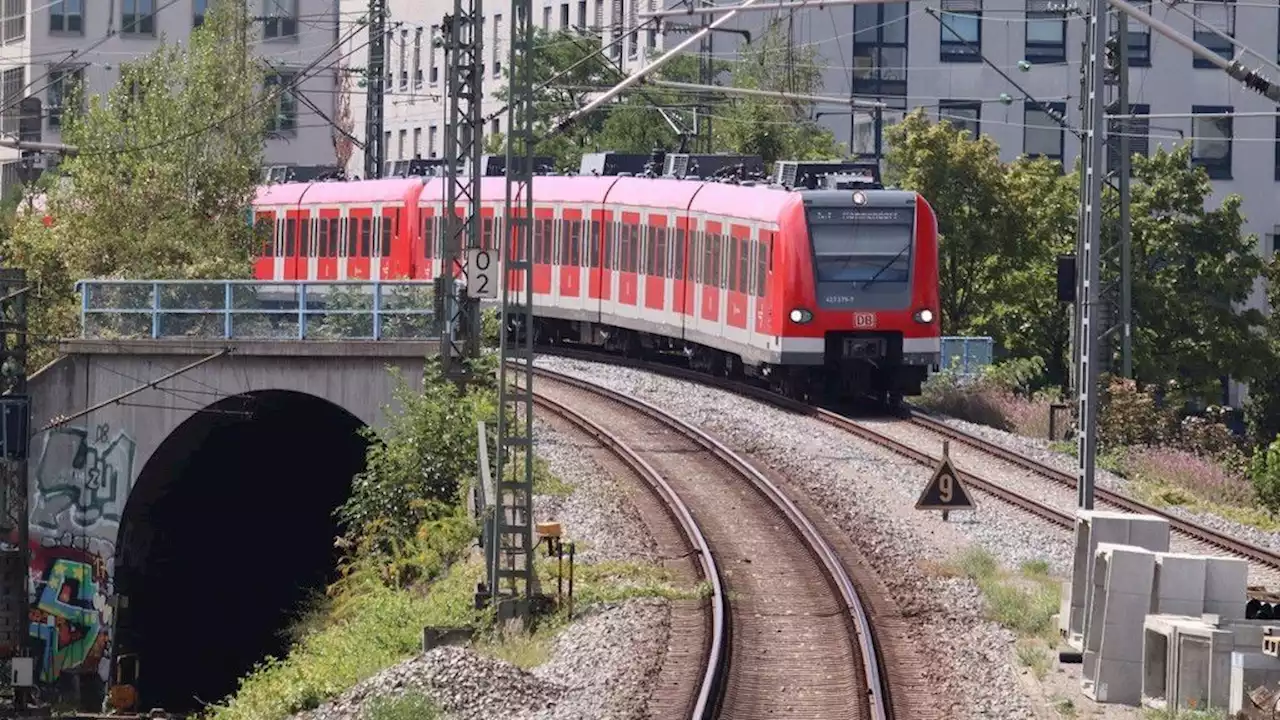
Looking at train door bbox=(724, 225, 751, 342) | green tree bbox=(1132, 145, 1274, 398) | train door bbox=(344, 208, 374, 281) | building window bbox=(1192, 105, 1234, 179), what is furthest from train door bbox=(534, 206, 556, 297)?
building window bbox=(1192, 105, 1234, 179)

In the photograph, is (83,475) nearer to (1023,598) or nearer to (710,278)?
(710,278)

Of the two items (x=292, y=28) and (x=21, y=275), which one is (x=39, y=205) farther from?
(x=292, y=28)

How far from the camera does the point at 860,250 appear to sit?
33031 millimetres

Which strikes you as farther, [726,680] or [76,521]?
[76,521]

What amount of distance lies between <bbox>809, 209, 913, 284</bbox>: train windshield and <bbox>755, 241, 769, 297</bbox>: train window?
0.97 m

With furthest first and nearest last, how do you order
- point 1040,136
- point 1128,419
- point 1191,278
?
point 1040,136 → point 1191,278 → point 1128,419

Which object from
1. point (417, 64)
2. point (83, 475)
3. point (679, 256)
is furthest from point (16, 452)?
point (417, 64)

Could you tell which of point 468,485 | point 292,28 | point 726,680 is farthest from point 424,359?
point 292,28

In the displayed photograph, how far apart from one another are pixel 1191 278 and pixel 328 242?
18.1 metres

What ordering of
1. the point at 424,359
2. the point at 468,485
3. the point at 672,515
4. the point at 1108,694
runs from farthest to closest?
the point at 424,359, the point at 468,485, the point at 672,515, the point at 1108,694

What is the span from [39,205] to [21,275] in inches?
718

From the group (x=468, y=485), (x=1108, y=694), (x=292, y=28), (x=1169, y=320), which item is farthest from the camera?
(x=292, y=28)

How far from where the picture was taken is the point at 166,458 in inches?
1467

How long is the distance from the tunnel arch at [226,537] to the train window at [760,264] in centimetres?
671
